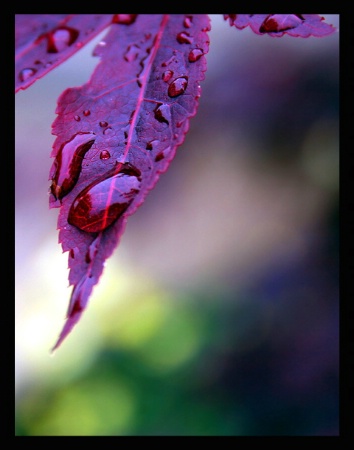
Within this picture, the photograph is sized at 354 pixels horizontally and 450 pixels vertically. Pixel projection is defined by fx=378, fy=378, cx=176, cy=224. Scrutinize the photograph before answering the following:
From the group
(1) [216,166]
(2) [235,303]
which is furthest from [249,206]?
(2) [235,303]

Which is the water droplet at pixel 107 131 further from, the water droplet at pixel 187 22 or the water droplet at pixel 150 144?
the water droplet at pixel 187 22

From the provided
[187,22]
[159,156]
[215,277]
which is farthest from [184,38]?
[215,277]

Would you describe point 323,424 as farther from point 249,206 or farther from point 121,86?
point 121,86

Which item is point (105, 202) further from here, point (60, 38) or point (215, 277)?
point (215, 277)

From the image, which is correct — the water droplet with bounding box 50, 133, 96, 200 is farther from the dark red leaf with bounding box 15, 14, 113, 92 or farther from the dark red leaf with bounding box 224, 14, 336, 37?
the dark red leaf with bounding box 224, 14, 336, 37

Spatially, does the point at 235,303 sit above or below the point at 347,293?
below

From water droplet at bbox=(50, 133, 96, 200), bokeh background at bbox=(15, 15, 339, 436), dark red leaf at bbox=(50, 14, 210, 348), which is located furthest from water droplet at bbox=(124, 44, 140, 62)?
bokeh background at bbox=(15, 15, 339, 436)
